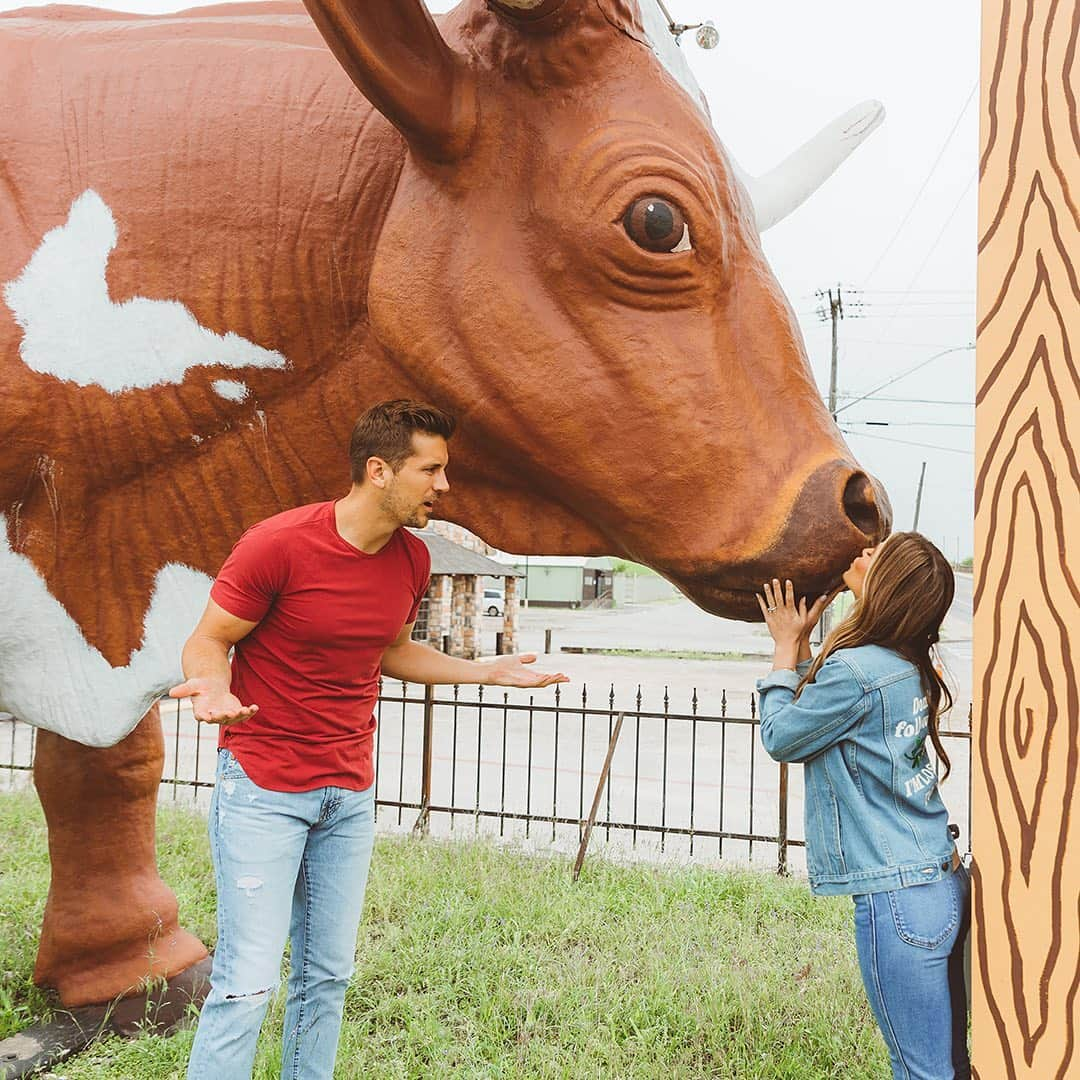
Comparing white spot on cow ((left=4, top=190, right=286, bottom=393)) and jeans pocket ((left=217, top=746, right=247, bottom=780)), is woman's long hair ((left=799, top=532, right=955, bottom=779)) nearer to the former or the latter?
jeans pocket ((left=217, top=746, right=247, bottom=780))

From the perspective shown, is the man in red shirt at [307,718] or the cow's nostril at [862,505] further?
the man in red shirt at [307,718]

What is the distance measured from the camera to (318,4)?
1.71 metres

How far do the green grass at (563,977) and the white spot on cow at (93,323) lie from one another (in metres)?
2.17

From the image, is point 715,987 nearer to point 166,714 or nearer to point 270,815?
point 270,815

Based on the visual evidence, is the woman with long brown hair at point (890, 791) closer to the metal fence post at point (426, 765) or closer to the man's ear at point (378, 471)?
the man's ear at point (378, 471)

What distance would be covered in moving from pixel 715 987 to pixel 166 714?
1214 centimetres

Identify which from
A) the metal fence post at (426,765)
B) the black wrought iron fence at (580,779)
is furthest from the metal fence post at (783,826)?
the metal fence post at (426,765)

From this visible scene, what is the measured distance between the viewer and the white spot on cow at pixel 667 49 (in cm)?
215

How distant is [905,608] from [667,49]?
1.37m

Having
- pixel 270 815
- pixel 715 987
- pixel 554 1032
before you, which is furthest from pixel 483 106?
pixel 715 987

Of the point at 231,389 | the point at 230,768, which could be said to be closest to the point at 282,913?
the point at 230,768

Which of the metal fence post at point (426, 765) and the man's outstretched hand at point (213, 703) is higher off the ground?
the man's outstretched hand at point (213, 703)

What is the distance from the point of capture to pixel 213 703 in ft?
5.48

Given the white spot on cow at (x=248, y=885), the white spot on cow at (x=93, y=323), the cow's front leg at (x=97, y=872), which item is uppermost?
the white spot on cow at (x=93, y=323)
